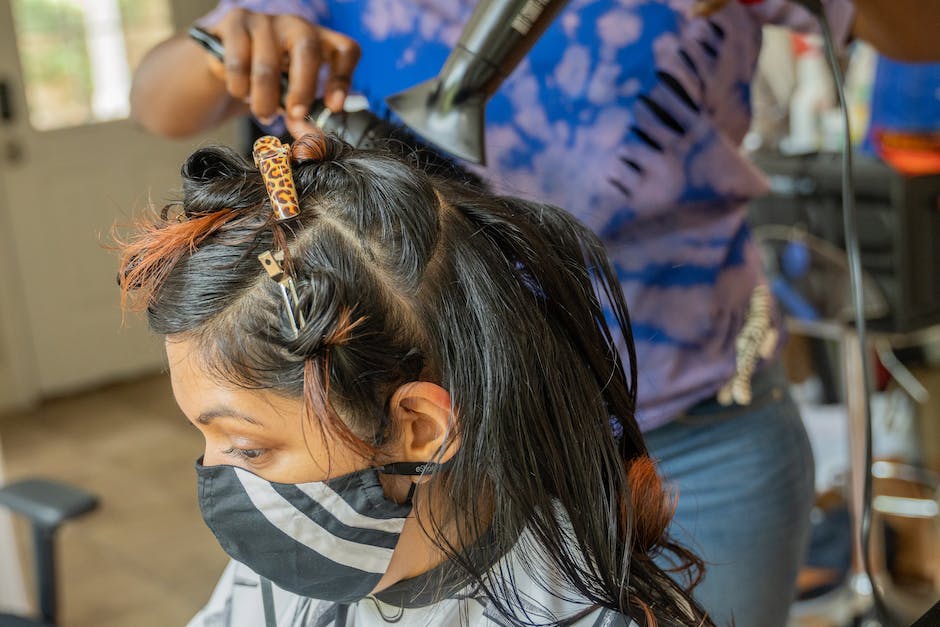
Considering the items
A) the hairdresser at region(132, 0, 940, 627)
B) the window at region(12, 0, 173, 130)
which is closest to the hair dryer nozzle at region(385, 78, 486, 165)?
the hairdresser at region(132, 0, 940, 627)

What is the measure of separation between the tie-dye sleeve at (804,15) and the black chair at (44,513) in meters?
1.27

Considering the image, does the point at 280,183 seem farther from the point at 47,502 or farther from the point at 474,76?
the point at 47,502

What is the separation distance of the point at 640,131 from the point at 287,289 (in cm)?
42

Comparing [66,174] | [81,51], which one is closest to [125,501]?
[66,174]

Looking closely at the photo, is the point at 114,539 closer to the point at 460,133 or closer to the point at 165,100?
the point at 165,100

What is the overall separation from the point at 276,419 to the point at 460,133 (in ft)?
0.91

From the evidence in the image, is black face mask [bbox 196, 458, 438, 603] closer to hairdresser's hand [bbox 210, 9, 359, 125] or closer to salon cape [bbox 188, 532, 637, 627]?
salon cape [bbox 188, 532, 637, 627]

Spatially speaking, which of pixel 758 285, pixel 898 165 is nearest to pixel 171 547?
pixel 898 165

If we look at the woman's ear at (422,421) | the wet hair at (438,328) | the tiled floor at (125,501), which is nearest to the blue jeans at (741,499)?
the wet hair at (438,328)

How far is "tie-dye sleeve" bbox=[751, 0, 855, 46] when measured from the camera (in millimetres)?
1084

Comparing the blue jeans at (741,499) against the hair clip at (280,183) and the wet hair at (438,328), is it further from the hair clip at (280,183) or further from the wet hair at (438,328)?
the hair clip at (280,183)

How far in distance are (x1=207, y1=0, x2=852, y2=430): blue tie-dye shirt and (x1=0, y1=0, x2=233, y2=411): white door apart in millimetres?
3368

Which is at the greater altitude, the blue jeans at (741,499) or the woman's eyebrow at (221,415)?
the woman's eyebrow at (221,415)

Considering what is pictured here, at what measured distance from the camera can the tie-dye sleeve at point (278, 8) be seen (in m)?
1.03
